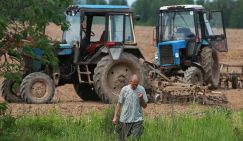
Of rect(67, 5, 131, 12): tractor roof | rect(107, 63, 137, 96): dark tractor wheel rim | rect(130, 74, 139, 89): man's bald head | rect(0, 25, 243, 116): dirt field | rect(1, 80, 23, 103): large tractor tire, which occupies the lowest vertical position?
rect(0, 25, 243, 116): dirt field

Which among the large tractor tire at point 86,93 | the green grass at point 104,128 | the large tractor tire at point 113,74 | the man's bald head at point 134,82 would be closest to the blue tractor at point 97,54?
the large tractor tire at point 113,74

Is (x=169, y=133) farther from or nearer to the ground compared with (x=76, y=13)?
nearer to the ground

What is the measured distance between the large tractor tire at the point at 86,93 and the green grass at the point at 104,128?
590 centimetres

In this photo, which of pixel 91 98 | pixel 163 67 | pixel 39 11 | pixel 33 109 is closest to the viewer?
pixel 39 11

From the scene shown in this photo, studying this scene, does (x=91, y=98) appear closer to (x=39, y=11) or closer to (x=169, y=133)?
(x=169, y=133)

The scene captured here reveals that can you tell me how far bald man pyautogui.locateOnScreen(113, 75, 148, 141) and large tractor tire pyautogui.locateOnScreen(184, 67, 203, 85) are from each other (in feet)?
28.2

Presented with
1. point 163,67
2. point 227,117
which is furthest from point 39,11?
point 163,67

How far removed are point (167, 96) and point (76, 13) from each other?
3.03m

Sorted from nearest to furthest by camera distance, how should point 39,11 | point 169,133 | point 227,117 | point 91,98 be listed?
point 39,11 → point 169,133 → point 227,117 → point 91,98

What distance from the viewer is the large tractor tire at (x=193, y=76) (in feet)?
67.7

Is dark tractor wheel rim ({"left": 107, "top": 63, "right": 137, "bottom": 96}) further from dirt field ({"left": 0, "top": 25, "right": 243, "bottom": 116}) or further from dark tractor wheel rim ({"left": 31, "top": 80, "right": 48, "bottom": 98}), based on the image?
dark tractor wheel rim ({"left": 31, "top": 80, "right": 48, "bottom": 98})

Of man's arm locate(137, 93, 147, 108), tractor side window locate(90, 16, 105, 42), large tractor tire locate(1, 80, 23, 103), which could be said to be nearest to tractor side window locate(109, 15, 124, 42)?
tractor side window locate(90, 16, 105, 42)

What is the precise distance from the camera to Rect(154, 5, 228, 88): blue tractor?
2172cm

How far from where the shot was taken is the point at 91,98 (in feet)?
65.5
